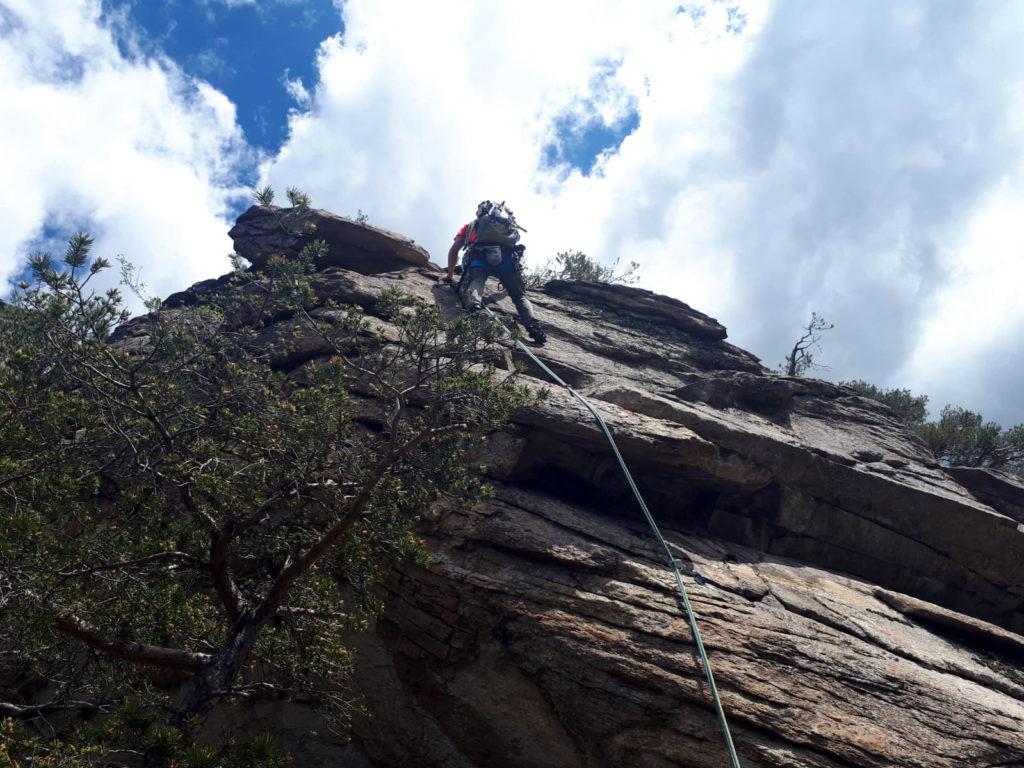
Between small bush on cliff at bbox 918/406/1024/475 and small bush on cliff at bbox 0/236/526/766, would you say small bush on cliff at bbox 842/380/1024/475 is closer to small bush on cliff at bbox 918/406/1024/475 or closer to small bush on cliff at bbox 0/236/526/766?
small bush on cliff at bbox 918/406/1024/475

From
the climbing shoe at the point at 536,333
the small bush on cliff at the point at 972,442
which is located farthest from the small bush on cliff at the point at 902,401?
the climbing shoe at the point at 536,333

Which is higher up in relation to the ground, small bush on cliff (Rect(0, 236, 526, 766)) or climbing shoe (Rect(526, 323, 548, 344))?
climbing shoe (Rect(526, 323, 548, 344))

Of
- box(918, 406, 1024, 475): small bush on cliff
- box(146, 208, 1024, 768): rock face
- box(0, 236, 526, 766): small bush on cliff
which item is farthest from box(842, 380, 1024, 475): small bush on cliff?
box(0, 236, 526, 766): small bush on cliff

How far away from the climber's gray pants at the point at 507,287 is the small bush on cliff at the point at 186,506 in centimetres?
526

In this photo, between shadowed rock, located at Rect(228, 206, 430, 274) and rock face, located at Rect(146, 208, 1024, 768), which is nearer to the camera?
rock face, located at Rect(146, 208, 1024, 768)

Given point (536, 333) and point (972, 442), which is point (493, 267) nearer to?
point (536, 333)

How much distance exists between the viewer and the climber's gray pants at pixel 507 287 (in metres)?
14.3

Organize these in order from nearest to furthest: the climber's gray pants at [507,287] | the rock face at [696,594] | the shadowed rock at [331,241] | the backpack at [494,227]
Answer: the rock face at [696,594] < the climber's gray pants at [507,287] < the backpack at [494,227] < the shadowed rock at [331,241]

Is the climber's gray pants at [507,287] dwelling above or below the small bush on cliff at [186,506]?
above

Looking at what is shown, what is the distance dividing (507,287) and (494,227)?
1.38 meters

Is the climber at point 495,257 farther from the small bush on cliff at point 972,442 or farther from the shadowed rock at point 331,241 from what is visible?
the small bush on cliff at point 972,442

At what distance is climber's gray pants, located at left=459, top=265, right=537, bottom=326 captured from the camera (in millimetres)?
14266

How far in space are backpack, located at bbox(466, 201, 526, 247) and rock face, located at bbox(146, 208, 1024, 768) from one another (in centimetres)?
165

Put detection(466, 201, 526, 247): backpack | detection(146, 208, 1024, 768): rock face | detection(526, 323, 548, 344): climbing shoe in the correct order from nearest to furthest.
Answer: detection(146, 208, 1024, 768): rock face < detection(526, 323, 548, 344): climbing shoe < detection(466, 201, 526, 247): backpack
